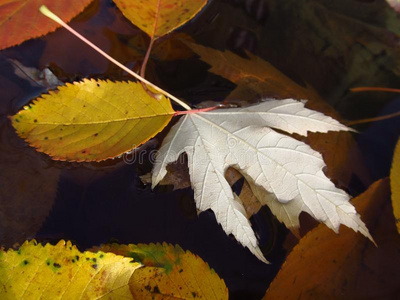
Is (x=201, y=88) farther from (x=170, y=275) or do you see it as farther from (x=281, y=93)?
(x=170, y=275)

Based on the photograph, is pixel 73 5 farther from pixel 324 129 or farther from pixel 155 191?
pixel 324 129

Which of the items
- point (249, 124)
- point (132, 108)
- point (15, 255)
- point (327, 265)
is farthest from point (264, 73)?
point (15, 255)

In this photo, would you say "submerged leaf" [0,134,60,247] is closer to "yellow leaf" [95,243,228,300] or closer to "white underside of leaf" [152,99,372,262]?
"yellow leaf" [95,243,228,300]

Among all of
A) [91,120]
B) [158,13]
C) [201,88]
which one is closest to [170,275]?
[91,120]

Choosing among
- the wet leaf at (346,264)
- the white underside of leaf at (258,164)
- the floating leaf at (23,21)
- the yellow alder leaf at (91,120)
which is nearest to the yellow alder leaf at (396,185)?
the wet leaf at (346,264)

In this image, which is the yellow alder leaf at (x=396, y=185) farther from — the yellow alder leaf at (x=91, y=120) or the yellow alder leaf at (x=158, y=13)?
the yellow alder leaf at (x=158, y=13)

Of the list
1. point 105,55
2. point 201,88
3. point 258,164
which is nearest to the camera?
point 258,164

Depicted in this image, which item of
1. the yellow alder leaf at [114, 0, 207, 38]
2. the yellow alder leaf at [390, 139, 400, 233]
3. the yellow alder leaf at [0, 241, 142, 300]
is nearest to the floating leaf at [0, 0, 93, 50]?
the yellow alder leaf at [114, 0, 207, 38]
